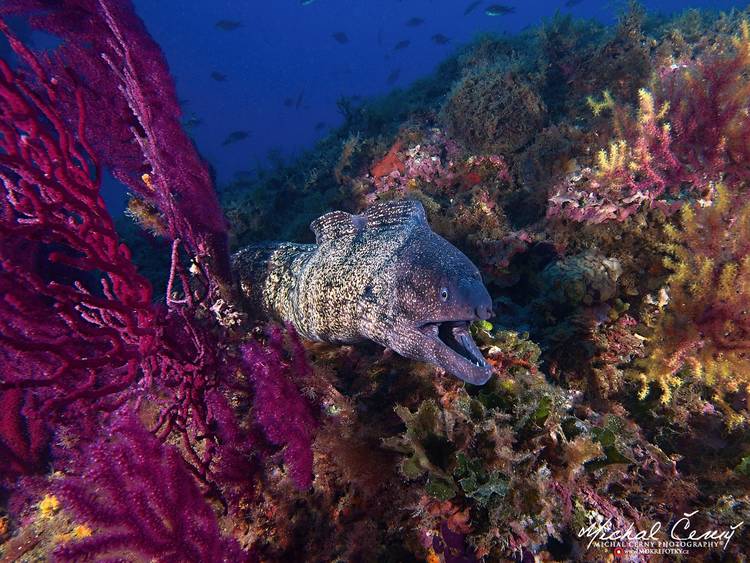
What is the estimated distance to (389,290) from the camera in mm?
3490

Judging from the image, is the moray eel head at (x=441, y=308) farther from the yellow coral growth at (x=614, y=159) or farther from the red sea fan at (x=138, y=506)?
the yellow coral growth at (x=614, y=159)

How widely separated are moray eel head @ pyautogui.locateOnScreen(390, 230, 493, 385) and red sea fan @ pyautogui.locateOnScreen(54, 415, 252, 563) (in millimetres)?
1876

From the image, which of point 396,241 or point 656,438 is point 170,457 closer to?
point 396,241

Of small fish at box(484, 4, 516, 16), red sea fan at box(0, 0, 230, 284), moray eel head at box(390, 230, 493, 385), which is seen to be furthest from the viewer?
small fish at box(484, 4, 516, 16)

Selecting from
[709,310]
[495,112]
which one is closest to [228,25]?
[495,112]

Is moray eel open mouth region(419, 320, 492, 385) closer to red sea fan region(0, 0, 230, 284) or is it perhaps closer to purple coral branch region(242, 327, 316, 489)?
purple coral branch region(242, 327, 316, 489)

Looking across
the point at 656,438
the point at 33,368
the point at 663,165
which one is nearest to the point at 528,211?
the point at 663,165

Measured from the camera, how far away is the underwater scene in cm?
250

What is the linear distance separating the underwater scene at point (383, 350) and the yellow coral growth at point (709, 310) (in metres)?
0.02

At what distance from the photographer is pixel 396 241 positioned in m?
3.73

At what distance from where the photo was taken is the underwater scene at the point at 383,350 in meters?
2.50

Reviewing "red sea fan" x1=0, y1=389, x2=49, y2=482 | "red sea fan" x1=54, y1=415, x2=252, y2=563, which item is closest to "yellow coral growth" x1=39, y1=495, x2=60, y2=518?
"red sea fan" x1=0, y1=389, x2=49, y2=482

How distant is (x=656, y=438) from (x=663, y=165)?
10.5ft

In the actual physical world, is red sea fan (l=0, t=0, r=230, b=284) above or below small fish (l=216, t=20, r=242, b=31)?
below
